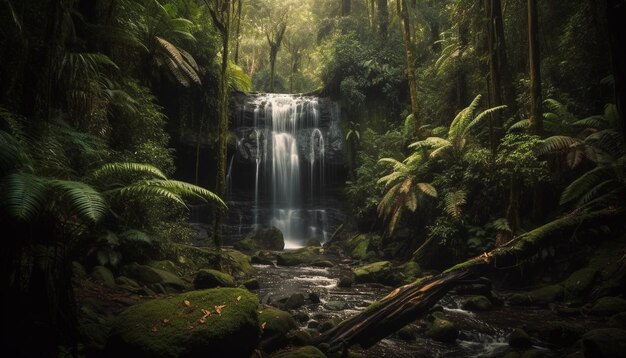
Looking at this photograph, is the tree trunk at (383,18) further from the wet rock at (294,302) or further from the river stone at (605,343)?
the river stone at (605,343)

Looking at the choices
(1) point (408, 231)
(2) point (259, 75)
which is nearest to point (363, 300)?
(1) point (408, 231)

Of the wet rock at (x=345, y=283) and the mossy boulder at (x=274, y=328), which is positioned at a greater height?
the mossy boulder at (x=274, y=328)

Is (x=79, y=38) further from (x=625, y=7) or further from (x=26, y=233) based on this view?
(x=625, y=7)

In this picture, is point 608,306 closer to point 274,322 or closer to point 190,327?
point 274,322

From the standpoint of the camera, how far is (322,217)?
1764cm

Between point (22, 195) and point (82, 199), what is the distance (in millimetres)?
393

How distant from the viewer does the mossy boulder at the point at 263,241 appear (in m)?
14.2

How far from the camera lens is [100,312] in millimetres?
4434

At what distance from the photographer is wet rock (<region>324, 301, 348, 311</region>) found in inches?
273

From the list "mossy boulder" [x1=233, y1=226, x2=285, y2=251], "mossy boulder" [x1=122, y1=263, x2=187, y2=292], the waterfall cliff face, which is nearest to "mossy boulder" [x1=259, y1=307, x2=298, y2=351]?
"mossy boulder" [x1=122, y1=263, x2=187, y2=292]

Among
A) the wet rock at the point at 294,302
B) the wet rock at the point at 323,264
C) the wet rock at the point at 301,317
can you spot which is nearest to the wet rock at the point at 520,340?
the wet rock at the point at 301,317

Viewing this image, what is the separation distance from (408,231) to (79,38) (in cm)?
963

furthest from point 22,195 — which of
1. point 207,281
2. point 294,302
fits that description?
point 294,302

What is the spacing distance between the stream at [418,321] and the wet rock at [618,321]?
860 mm
